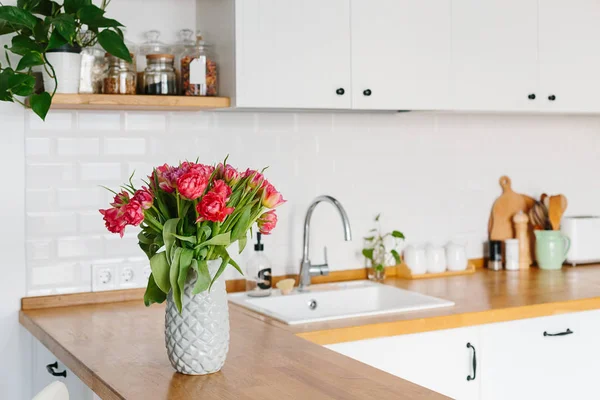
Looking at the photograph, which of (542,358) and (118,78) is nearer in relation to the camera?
(118,78)

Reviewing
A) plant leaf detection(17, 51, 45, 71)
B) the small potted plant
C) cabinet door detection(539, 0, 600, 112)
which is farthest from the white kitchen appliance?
plant leaf detection(17, 51, 45, 71)

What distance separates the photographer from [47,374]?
8.73 ft

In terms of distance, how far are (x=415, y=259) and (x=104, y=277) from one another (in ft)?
4.18

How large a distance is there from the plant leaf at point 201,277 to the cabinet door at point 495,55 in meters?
1.58

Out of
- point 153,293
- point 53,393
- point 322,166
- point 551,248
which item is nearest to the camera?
point 53,393

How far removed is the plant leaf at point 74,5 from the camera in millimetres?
2490

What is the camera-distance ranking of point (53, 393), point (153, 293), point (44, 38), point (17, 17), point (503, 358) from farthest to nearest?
point (503, 358) < point (44, 38) < point (17, 17) < point (153, 293) < point (53, 393)

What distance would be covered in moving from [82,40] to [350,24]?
3.05 ft

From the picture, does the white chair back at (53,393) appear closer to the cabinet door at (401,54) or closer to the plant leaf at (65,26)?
the plant leaf at (65,26)

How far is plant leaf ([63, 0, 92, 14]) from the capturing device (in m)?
2.49

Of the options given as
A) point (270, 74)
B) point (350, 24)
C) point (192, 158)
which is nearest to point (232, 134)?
point (192, 158)

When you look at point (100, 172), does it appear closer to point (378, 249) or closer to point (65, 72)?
point (65, 72)

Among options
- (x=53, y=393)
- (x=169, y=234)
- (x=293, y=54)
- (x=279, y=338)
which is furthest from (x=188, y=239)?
(x=293, y=54)

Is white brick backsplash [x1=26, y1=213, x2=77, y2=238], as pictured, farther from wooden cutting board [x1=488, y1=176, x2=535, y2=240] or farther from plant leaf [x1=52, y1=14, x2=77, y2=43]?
wooden cutting board [x1=488, y1=176, x2=535, y2=240]
